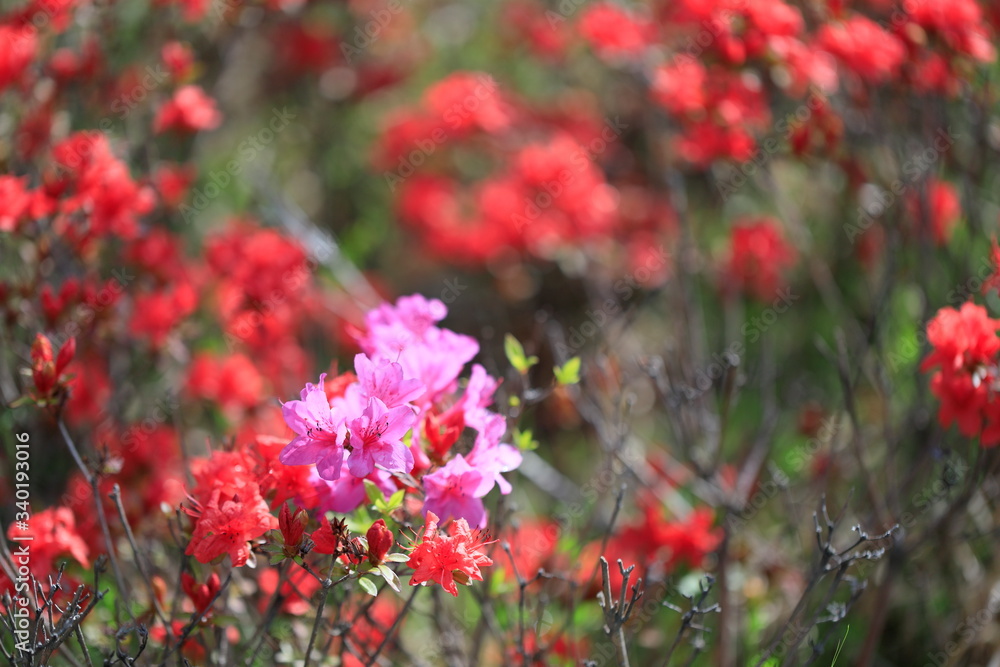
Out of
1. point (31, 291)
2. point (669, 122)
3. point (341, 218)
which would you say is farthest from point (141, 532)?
point (669, 122)

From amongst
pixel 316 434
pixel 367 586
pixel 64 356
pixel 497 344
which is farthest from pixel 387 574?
pixel 497 344

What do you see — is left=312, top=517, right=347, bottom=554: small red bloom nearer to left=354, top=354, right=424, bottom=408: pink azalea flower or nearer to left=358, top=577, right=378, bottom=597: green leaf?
left=358, top=577, right=378, bottom=597: green leaf

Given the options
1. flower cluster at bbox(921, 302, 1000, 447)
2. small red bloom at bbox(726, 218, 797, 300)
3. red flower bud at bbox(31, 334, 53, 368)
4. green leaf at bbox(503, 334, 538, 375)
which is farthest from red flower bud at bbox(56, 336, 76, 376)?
small red bloom at bbox(726, 218, 797, 300)

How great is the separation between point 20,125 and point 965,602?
316 centimetres

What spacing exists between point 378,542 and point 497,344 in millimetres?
2841

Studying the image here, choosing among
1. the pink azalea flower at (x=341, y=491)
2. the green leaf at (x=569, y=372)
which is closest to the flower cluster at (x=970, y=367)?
the green leaf at (x=569, y=372)

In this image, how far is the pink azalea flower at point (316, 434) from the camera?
1280mm

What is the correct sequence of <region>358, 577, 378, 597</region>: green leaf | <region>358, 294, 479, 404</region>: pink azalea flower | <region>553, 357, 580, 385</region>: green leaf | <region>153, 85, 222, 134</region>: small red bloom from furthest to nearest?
<region>153, 85, 222, 134</region>: small red bloom → <region>553, 357, 580, 385</region>: green leaf → <region>358, 294, 479, 404</region>: pink azalea flower → <region>358, 577, 378, 597</region>: green leaf

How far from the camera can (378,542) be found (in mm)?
1299

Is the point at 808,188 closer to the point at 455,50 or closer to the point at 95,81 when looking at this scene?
the point at 455,50

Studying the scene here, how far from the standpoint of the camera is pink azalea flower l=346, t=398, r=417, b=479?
1.29 metres

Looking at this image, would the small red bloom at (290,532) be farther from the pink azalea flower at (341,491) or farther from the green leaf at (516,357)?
the green leaf at (516,357)

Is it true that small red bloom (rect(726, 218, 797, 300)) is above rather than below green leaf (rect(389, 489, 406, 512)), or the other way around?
below

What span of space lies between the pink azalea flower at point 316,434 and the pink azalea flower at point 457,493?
0.59ft
